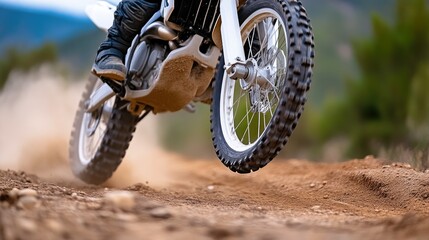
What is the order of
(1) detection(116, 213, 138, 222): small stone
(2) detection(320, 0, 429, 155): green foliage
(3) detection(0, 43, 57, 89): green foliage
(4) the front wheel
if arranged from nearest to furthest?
(1) detection(116, 213, 138, 222): small stone → (4) the front wheel → (2) detection(320, 0, 429, 155): green foliage → (3) detection(0, 43, 57, 89): green foliage

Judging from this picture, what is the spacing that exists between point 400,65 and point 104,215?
11.9 meters

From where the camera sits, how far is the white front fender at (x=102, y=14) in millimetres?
5584

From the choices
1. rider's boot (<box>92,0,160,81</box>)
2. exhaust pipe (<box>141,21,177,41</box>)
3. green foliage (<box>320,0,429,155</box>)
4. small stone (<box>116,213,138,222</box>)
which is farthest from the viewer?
green foliage (<box>320,0,429,155</box>)

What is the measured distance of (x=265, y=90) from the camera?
4047 millimetres

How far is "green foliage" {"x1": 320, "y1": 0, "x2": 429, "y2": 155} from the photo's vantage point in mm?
12858

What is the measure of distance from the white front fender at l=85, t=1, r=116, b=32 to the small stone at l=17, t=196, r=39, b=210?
3.24 m

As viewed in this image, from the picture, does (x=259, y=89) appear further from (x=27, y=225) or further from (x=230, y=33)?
(x=27, y=225)

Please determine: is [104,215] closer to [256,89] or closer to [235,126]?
[256,89]

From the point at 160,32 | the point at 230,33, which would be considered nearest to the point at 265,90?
the point at 230,33

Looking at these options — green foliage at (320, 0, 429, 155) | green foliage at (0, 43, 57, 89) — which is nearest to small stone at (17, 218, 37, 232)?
green foliage at (320, 0, 429, 155)

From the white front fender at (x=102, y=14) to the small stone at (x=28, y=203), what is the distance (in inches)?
128

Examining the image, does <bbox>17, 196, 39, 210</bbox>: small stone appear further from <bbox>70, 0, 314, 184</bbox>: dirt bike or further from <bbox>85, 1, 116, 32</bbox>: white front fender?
<bbox>85, 1, 116, 32</bbox>: white front fender

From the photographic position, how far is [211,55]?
464 cm

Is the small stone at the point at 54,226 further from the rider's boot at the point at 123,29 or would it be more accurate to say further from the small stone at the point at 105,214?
the rider's boot at the point at 123,29
